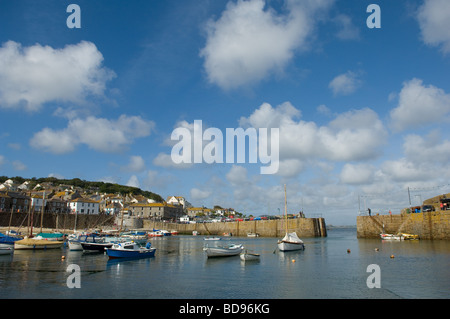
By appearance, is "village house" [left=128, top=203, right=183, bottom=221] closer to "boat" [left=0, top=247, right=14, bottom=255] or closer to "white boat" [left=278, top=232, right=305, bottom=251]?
"boat" [left=0, top=247, right=14, bottom=255]

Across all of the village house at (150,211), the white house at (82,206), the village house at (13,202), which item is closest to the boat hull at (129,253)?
the village house at (13,202)

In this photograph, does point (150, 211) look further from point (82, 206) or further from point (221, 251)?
point (221, 251)

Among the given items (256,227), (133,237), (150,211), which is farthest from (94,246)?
(150,211)

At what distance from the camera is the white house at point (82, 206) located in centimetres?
13025

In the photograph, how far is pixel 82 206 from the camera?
13200 cm

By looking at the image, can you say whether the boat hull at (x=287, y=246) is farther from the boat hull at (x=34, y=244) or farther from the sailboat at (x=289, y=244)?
the boat hull at (x=34, y=244)

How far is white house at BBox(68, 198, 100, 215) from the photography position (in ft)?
427

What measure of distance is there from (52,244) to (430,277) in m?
56.7

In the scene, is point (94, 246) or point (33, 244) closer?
point (94, 246)
